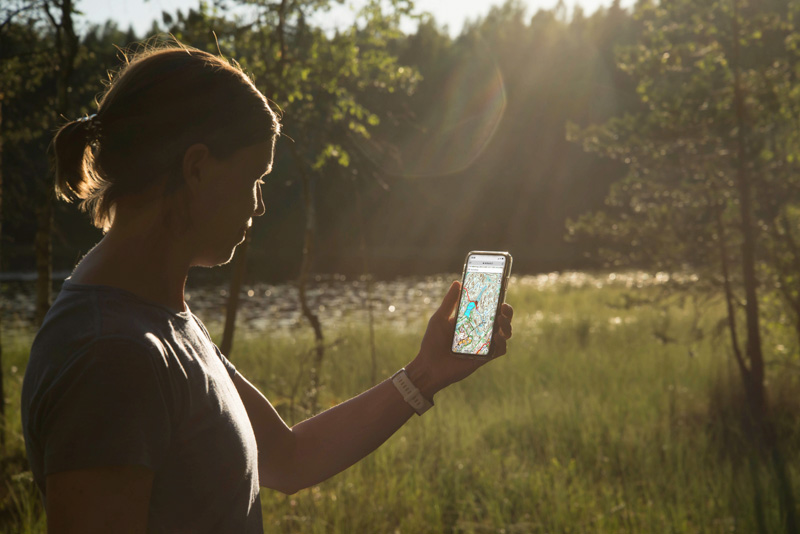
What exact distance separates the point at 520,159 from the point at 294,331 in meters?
40.6

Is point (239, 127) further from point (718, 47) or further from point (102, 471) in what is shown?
point (718, 47)

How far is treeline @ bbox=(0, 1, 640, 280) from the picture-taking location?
218 inches

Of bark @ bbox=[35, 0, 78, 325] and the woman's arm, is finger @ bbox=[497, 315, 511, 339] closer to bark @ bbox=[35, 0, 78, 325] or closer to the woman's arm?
the woman's arm

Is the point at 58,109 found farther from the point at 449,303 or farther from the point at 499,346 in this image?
the point at 499,346

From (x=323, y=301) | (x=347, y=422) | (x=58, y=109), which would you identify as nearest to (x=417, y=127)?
(x=58, y=109)

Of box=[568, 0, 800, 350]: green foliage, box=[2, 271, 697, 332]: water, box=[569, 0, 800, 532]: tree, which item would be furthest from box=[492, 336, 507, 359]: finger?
box=[2, 271, 697, 332]: water

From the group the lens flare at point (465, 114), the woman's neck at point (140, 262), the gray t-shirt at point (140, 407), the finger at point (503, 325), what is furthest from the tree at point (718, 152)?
the lens flare at point (465, 114)

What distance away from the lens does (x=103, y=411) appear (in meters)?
1.00

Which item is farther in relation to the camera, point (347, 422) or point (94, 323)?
point (347, 422)

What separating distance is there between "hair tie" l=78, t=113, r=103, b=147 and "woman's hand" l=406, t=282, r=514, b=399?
974 mm

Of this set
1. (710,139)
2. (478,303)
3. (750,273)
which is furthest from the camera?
(710,139)

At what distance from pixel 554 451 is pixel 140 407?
517 centimetres

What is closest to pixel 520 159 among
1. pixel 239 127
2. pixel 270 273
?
pixel 270 273

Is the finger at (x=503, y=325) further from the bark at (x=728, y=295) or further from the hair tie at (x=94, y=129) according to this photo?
the bark at (x=728, y=295)
